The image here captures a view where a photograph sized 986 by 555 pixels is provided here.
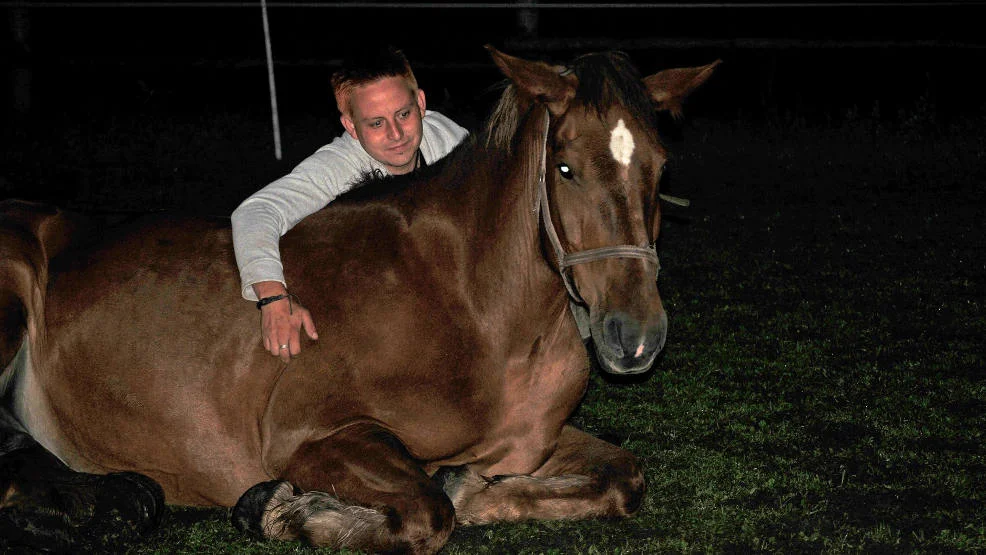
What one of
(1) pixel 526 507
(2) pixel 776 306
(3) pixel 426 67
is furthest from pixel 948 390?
(3) pixel 426 67

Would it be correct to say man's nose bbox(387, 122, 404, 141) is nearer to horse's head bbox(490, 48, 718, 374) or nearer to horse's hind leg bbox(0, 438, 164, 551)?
horse's head bbox(490, 48, 718, 374)

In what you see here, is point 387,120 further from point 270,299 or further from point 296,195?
point 270,299

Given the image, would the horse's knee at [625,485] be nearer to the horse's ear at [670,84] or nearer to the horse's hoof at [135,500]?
the horse's ear at [670,84]

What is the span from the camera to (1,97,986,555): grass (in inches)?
123

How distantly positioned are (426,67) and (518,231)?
26.4 feet

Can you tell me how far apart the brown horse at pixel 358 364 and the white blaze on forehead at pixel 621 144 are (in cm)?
9

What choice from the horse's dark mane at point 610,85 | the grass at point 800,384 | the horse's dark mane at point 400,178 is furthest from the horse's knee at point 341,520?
the horse's dark mane at point 610,85

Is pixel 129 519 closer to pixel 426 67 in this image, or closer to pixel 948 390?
pixel 948 390

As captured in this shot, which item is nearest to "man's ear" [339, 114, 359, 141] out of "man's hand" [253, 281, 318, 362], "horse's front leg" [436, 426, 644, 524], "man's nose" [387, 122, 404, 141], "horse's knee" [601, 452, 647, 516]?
"man's nose" [387, 122, 404, 141]

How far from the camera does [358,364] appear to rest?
3047 mm

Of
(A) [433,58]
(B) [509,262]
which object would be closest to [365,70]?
(B) [509,262]

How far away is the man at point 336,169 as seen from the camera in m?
3.02

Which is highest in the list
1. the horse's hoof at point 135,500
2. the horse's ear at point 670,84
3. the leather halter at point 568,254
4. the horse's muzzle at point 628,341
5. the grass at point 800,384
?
the horse's ear at point 670,84

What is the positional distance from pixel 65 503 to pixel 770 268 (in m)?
4.91
